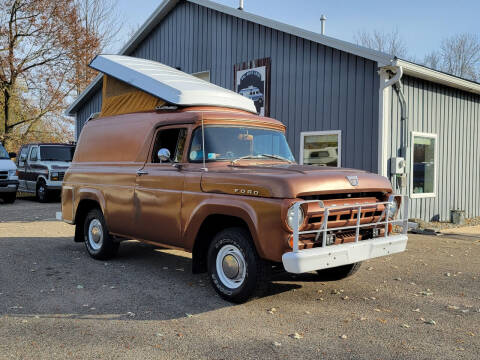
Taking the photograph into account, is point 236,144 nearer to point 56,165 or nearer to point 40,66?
point 56,165

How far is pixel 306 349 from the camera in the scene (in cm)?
396

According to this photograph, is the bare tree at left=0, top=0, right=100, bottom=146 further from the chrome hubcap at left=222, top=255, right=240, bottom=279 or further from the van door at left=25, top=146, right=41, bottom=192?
the chrome hubcap at left=222, top=255, right=240, bottom=279

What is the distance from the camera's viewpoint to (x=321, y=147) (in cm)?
1150

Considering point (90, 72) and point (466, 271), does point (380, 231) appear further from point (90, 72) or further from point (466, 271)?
point (90, 72)

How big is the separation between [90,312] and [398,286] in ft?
12.2

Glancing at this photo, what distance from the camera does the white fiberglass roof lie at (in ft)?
20.7

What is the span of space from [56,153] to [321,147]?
10.2 meters

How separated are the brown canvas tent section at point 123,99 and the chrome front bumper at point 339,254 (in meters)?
3.16

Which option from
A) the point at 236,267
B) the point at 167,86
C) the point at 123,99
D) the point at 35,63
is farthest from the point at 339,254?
the point at 35,63

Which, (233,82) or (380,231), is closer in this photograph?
(380,231)

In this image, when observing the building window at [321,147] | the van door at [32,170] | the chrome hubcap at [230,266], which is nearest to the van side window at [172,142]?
the chrome hubcap at [230,266]

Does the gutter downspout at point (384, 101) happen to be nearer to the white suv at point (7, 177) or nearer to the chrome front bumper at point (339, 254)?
the chrome front bumper at point (339, 254)

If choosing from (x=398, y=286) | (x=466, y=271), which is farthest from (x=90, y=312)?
(x=466, y=271)

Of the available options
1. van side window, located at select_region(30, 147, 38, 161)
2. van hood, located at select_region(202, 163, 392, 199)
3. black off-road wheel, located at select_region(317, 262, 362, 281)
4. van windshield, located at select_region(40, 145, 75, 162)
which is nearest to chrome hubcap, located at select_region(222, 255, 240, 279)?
van hood, located at select_region(202, 163, 392, 199)
